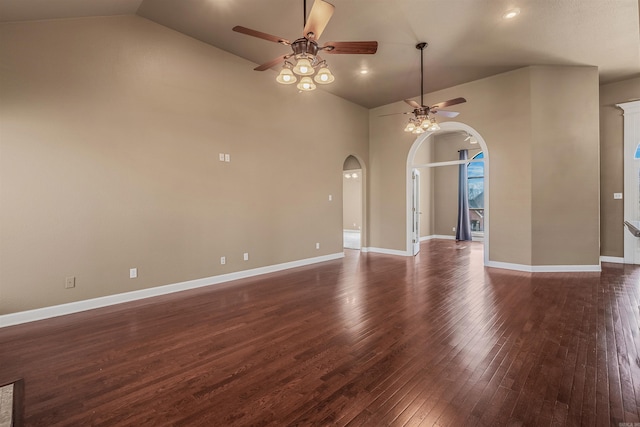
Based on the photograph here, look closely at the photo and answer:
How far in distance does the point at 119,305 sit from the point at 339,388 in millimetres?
3237

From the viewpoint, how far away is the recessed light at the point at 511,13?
369cm

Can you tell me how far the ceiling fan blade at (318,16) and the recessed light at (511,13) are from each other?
275 centimetres

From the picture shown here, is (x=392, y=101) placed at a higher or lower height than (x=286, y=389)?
higher

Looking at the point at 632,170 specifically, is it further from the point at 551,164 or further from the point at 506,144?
the point at 506,144

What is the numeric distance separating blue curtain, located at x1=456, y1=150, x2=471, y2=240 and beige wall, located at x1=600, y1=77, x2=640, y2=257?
379cm

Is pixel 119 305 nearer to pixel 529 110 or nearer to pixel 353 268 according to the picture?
pixel 353 268

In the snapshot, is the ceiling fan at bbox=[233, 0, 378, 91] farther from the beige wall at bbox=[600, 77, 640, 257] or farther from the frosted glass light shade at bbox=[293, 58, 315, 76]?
the beige wall at bbox=[600, 77, 640, 257]

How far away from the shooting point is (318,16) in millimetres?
2557

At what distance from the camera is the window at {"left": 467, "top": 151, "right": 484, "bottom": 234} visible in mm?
10297

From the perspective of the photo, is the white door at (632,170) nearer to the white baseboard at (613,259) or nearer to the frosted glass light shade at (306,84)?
the white baseboard at (613,259)

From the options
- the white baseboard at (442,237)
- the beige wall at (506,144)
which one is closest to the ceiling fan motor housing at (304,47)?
the beige wall at (506,144)

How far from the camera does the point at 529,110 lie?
542cm

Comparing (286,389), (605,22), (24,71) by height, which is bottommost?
(286,389)

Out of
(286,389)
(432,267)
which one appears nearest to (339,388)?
(286,389)
